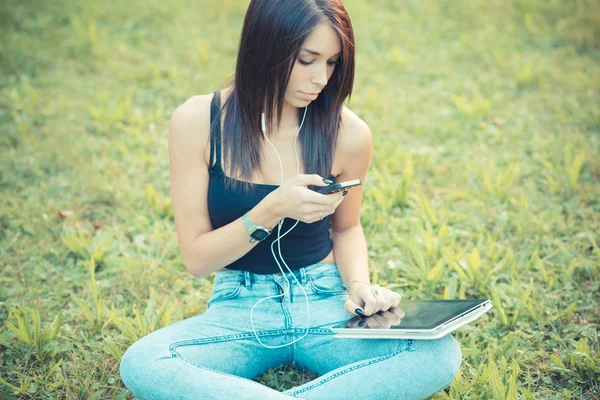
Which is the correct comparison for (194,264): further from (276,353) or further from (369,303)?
(369,303)

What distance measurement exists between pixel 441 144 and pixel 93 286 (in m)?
2.59

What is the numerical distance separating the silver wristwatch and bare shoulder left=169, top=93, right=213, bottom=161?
1.11ft

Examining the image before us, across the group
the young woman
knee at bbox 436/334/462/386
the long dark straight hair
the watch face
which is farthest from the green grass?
the long dark straight hair

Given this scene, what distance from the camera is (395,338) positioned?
6.84 ft

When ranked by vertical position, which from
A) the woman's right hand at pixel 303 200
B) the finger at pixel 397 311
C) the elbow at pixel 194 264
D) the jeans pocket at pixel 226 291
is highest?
the woman's right hand at pixel 303 200

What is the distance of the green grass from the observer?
8.33ft

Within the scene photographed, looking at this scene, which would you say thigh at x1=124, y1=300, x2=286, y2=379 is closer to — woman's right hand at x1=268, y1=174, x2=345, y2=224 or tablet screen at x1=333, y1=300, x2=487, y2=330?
tablet screen at x1=333, y1=300, x2=487, y2=330

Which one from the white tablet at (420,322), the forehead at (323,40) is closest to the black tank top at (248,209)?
the white tablet at (420,322)

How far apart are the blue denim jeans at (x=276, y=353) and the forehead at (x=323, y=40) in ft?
2.83

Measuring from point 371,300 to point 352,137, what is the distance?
0.67 meters

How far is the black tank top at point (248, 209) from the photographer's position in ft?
7.39

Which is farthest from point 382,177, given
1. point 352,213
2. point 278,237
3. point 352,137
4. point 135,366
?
point 135,366

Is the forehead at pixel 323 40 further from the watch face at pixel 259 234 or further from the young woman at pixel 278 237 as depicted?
the watch face at pixel 259 234

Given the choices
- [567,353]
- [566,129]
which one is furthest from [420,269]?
[566,129]
